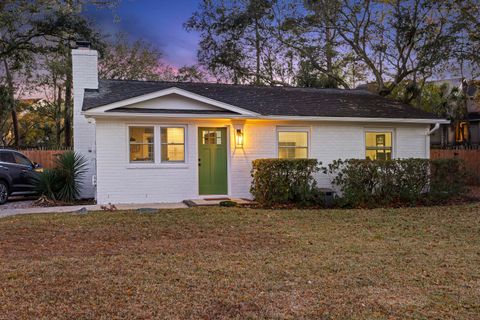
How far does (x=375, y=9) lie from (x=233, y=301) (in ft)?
62.3

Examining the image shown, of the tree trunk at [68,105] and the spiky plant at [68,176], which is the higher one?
the tree trunk at [68,105]

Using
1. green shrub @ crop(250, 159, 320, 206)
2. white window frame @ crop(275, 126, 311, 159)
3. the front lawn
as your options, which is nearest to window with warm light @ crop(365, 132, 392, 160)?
white window frame @ crop(275, 126, 311, 159)

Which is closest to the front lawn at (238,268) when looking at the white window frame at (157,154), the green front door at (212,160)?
the white window frame at (157,154)

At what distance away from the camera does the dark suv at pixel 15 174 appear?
501 inches

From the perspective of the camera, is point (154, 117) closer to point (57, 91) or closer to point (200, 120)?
point (200, 120)

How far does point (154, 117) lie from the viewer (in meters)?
11.7

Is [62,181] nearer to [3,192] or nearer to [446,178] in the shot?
[3,192]

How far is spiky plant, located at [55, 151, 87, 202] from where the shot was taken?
41.0 feet

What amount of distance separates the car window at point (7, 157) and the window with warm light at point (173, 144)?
193 inches

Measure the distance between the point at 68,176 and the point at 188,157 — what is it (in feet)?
11.7

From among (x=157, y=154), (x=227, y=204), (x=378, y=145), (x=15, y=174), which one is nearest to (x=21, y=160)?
(x=15, y=174)

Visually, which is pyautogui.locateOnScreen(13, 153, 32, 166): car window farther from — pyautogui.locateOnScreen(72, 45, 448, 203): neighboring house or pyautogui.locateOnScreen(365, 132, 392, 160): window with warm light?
pyautogui.locateOnScreen(365, 132, 392, 160): window with warm light

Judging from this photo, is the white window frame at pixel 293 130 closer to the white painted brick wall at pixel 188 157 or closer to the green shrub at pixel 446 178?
the white painted brick wall at pixel 188 157

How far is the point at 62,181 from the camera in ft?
41.5
